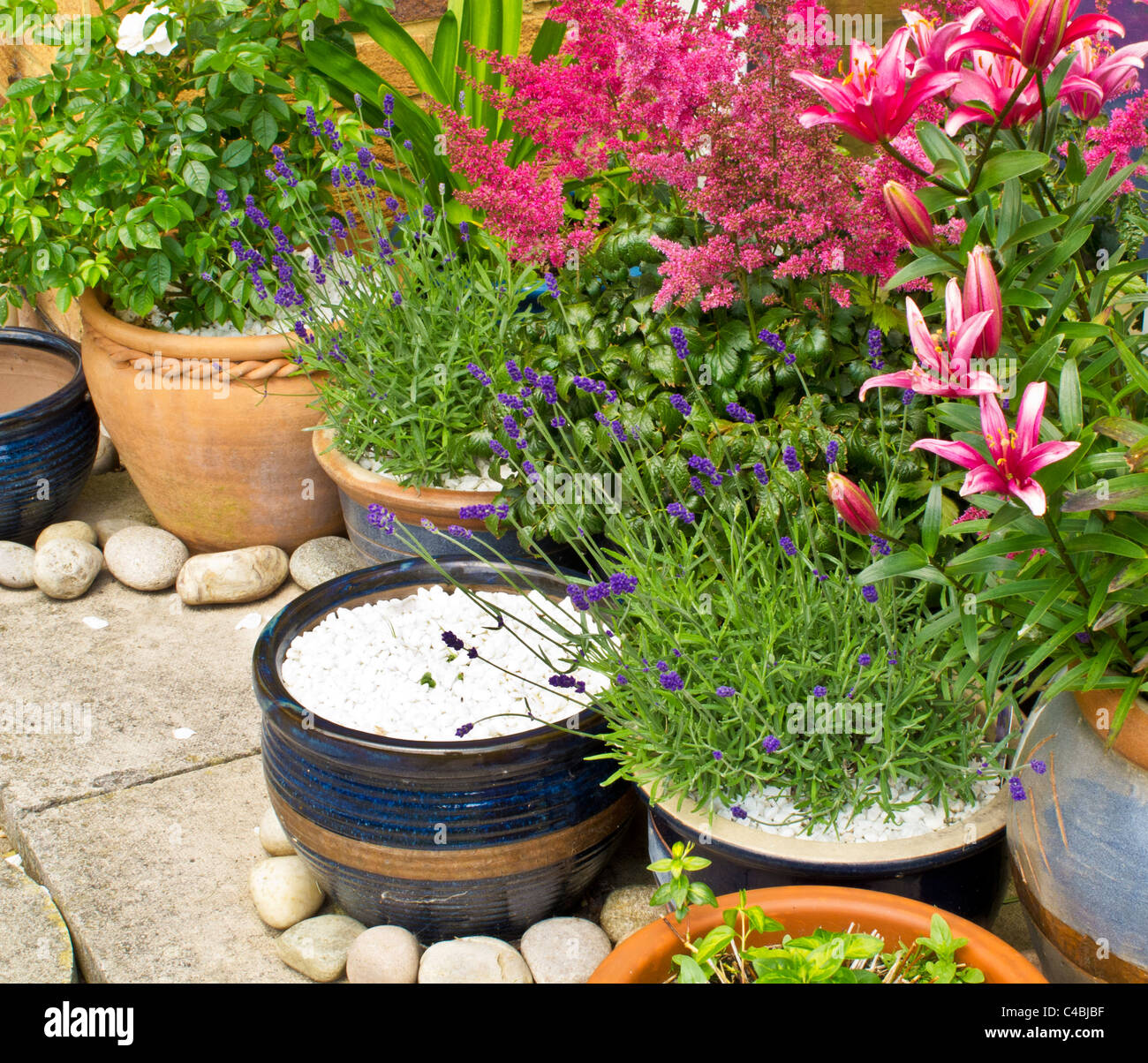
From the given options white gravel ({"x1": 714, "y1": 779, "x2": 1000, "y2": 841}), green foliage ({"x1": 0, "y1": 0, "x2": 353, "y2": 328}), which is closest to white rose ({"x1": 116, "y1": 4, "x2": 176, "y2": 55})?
green foliage ({"x1": 0, "y1": 0, "x2": 353, "y2": 328})

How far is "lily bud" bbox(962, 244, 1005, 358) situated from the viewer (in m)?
1.08

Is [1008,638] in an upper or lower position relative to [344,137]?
lower

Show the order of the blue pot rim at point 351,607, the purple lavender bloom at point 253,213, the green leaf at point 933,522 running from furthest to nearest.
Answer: the purple lavender bloom at point 253,213
the blue pot rim at point 351,607
the green leaf at point 933,522

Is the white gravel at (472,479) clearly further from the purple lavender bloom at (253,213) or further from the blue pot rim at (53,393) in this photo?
the blue pot rim at (53,393)

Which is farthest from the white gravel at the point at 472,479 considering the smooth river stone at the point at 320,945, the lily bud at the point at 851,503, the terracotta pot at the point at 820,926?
the lily bud at the point at 851,503

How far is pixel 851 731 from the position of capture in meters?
1.62

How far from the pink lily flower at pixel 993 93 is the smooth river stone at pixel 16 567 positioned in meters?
2.81

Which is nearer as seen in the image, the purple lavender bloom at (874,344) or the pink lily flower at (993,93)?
the pink lily flower at (993,93)

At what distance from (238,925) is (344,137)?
6.34 ft

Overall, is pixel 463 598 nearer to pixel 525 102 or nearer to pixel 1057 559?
pixel 525 102

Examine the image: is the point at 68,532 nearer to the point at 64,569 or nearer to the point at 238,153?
the point at 64,569

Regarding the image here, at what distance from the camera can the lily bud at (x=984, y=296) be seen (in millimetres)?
1077

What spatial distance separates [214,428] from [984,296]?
2360 mm
